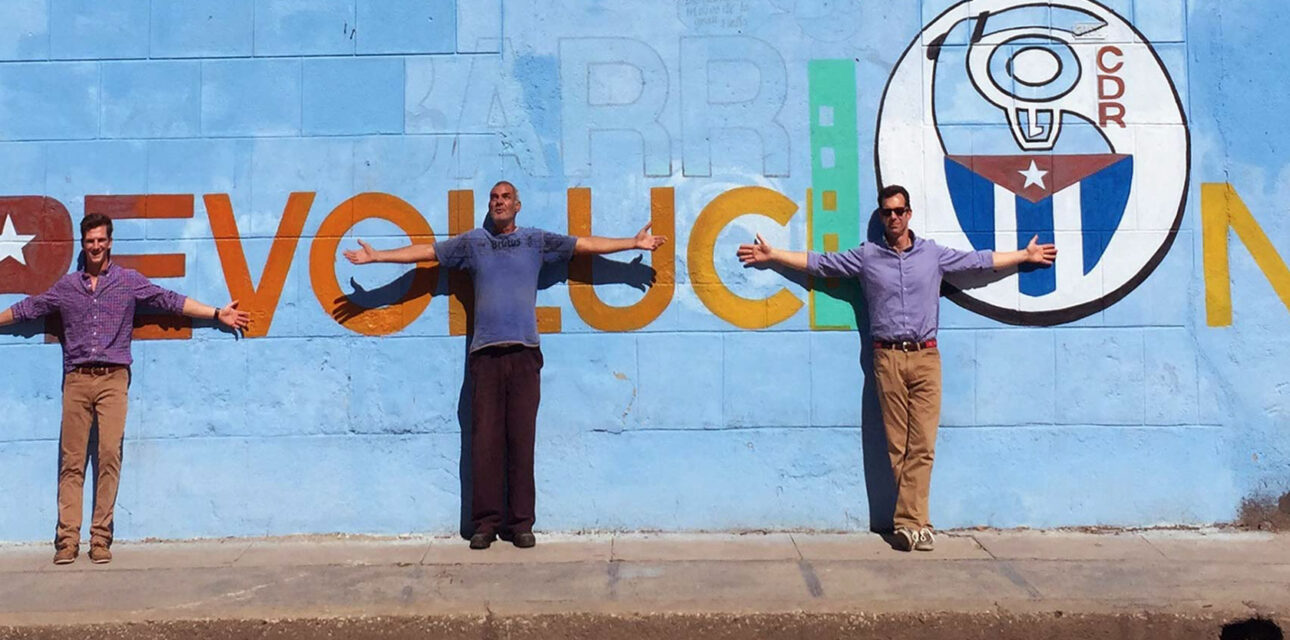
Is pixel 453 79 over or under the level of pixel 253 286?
over

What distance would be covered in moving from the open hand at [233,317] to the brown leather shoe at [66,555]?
1449 mm

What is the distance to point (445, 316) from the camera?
5.75 m

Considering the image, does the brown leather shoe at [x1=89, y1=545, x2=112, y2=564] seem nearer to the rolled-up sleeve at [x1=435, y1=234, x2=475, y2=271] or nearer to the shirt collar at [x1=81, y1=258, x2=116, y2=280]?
the shirt collar at [x1=81, y1=258, x2=116, y2=280]

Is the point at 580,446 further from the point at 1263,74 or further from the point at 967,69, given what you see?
the point at 1263,74

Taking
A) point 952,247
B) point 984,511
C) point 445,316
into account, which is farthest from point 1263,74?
point 445,316

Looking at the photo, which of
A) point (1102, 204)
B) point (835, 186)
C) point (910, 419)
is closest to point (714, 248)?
point (835, 186)

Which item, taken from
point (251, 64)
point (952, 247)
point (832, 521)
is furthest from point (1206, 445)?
point (251, 64)

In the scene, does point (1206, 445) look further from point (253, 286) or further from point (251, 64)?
point (251, 64)

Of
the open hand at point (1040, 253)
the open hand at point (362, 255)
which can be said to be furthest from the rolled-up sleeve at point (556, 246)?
the open hand at point (1040, 253)

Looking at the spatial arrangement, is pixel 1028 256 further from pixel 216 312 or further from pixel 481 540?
pixel 216 312

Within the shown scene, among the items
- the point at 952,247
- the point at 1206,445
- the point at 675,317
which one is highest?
the point at 952,247

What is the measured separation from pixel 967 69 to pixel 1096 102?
79 cm

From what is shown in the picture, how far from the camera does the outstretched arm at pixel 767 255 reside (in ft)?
18.5

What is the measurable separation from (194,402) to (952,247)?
4545 millimetres
